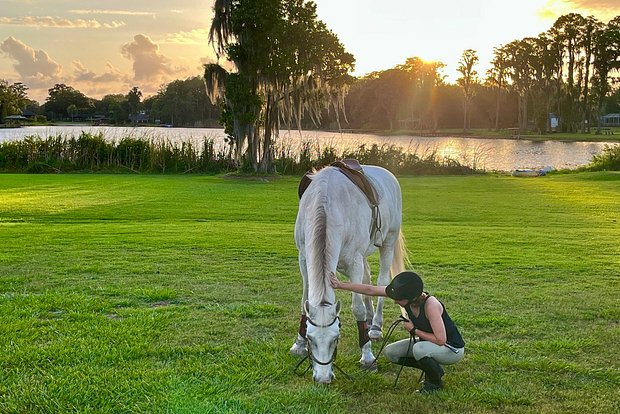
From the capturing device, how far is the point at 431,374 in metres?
4.01

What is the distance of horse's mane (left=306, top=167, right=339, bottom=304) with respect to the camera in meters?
3.74

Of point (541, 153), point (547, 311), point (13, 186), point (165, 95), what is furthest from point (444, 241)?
point (165, 95)

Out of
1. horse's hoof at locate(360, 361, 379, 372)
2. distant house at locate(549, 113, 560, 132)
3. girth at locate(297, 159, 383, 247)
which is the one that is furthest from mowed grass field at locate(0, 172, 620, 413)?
distant house at locate(549, 113, 560, 132)

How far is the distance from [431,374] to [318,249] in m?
1.24

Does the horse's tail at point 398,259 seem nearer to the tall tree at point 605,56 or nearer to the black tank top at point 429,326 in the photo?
the black tank top at point 429,326

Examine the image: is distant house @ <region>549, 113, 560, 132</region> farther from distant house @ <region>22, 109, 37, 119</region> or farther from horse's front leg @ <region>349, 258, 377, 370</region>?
distant house @ <region>22, 109, 37, 119</region>

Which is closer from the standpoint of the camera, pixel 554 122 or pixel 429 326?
pixel 429 326

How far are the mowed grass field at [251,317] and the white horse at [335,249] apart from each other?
0.26m

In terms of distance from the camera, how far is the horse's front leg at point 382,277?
17.6 ft

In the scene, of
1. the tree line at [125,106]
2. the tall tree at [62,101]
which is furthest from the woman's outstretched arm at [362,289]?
the tall tree at [62,101]

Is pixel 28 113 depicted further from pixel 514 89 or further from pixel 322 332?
pixel 322 332

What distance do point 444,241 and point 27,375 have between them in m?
7.65

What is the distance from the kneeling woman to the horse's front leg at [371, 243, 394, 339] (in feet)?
3.49

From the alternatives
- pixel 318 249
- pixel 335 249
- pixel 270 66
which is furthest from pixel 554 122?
pixel 318 249
